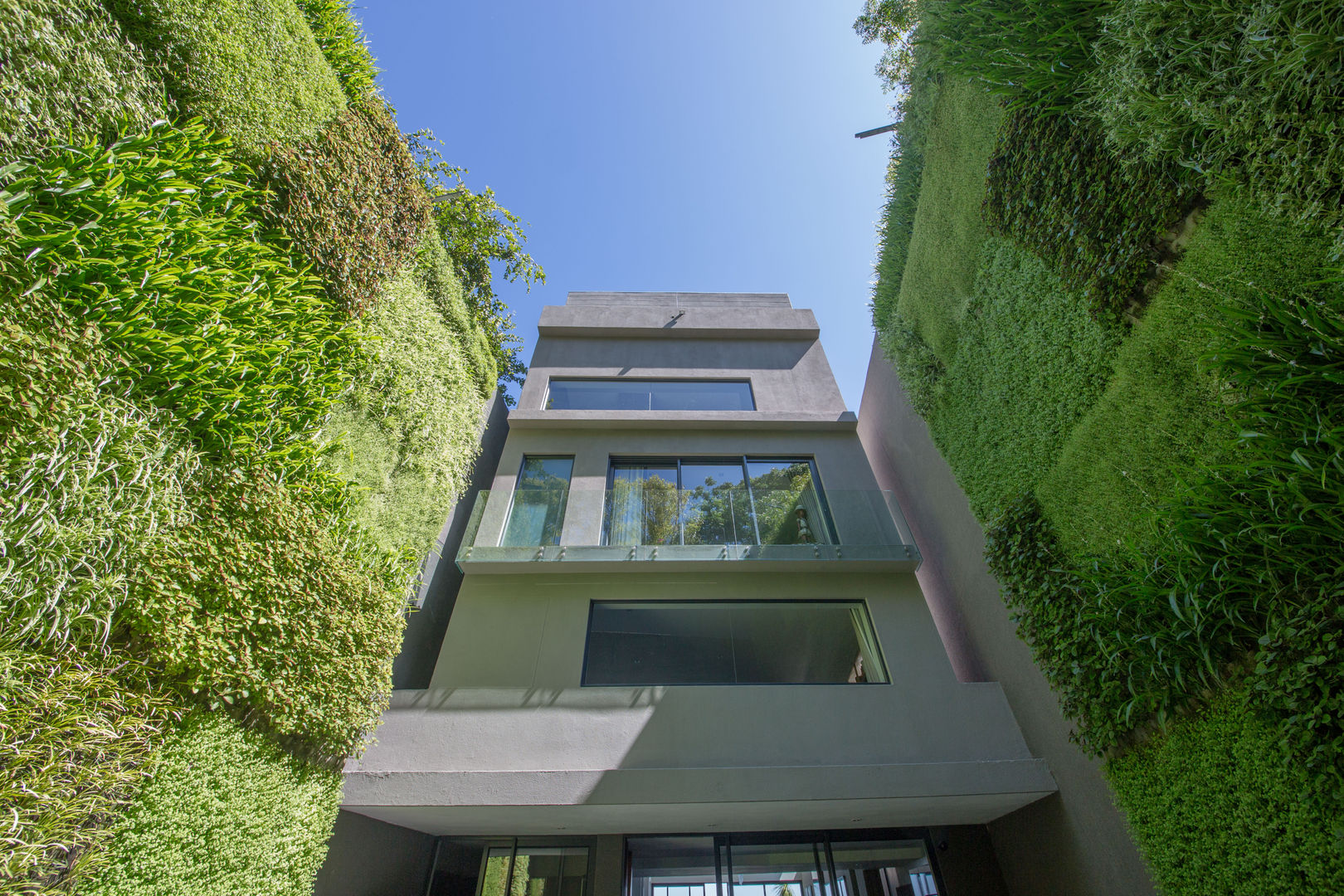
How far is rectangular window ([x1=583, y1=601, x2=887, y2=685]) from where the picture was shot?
6.55 metres

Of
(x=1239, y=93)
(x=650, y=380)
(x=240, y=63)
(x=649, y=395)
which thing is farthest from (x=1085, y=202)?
(x=240, y=63)

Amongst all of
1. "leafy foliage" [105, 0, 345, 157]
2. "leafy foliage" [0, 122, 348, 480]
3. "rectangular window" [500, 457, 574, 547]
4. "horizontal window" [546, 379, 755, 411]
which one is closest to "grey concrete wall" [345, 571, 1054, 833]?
"rectangular window" [500, 457, 574, 547]

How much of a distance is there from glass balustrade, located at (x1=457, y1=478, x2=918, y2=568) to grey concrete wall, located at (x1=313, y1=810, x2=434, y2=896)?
2898 millimetres

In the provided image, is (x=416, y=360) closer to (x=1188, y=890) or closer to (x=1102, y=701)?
(x=1102, y=701)

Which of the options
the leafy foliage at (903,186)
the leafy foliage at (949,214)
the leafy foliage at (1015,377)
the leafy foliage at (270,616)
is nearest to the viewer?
the leafy foliage at (270,616)

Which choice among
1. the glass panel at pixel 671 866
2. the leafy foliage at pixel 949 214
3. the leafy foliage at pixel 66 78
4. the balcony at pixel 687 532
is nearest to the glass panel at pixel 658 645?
the balcony at pixel 687 532

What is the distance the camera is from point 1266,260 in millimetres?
3629

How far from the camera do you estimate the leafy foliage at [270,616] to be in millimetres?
3604

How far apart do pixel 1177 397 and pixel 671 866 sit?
22.7ft

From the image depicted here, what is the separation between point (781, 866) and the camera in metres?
6.51

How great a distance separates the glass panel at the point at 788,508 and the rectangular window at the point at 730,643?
892 mm

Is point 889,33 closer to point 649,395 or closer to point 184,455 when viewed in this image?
point 649,395

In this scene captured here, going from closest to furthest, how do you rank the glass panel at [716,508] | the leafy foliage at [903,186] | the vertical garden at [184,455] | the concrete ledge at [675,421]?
1. the vertical garden at [184,455]
2. the glass panel at [716,508]
3. the leafy foliage at [903,186]
4. the concrete ledge at [675,421]

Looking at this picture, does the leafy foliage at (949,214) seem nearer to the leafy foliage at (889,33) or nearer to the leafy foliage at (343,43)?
the leafy foliage at (889,33)
